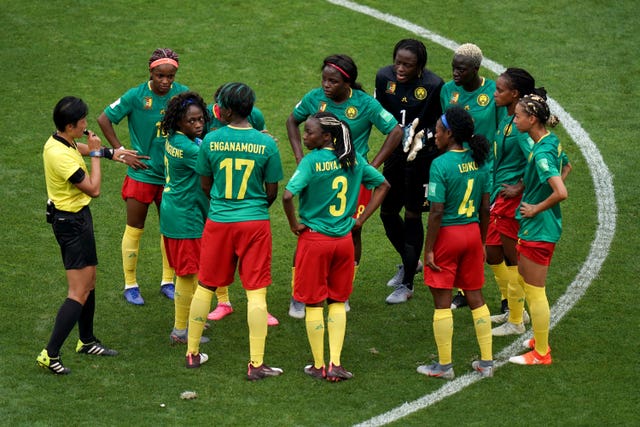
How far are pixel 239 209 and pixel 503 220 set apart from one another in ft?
8.44

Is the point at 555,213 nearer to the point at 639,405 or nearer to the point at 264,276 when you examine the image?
the point at 639,405

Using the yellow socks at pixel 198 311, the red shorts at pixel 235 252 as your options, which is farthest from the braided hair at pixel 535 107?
the yellow socks at pixel 198 311

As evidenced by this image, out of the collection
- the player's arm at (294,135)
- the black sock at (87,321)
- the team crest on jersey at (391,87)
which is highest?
the team crest on jersey at (391,87)

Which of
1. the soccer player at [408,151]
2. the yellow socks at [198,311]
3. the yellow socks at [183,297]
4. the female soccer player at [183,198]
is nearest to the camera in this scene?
the yellow socks at [198,311]

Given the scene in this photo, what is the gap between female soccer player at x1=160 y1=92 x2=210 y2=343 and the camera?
9.31m

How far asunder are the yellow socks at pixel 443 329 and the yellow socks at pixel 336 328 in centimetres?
78

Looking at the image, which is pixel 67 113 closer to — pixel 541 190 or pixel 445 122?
pixel 445 122

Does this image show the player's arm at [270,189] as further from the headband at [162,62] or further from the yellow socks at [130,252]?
the yellow socks at [130,252]

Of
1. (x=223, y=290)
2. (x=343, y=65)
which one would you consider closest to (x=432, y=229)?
(x=343, y=65)

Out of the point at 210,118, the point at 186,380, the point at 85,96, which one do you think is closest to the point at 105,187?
the point at 85,96

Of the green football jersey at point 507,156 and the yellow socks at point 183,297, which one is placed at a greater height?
the green football jersey at point 507,156

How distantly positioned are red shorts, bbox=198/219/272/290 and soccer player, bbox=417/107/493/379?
1.37 m

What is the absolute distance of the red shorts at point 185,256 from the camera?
9.56m

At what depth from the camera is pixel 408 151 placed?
10562 mm
